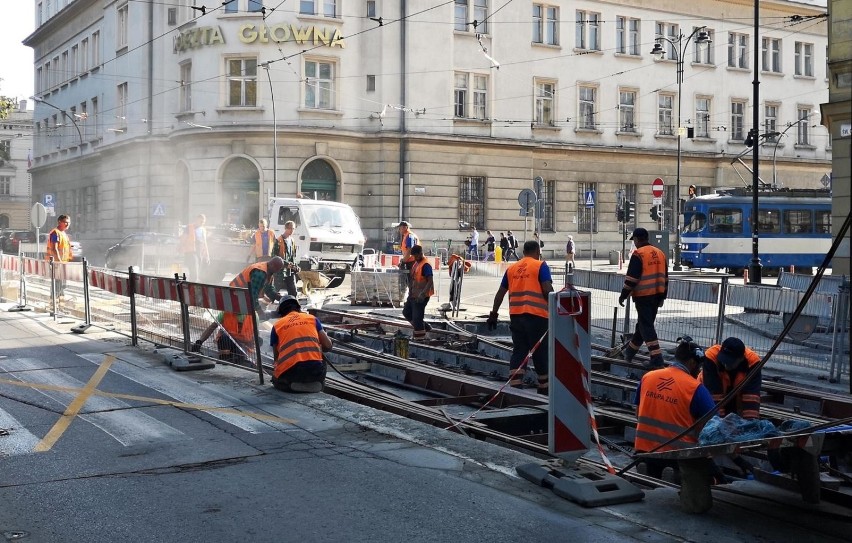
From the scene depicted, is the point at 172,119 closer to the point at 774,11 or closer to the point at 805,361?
the point at 774,11

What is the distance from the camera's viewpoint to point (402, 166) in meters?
40.7

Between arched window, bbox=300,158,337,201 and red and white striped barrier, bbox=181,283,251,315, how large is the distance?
2819 centimetres

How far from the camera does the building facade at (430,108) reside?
39.8 m

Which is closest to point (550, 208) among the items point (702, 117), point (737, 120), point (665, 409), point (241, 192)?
point (702, 117)

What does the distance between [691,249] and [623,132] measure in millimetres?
10762

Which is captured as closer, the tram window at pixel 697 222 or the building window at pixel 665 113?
the tram window at pixel 697 222

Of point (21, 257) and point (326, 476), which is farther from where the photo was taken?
point (21, 257)

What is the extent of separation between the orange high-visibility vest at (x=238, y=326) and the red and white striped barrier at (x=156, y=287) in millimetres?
989

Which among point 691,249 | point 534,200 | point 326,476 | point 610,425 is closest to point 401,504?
point 326,476

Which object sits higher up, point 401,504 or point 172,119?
point 172,119

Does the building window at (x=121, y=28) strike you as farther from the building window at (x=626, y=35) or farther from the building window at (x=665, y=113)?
the building window at (x=665, y=113)

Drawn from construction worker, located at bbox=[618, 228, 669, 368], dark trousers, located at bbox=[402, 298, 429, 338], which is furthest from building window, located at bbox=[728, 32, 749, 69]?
construction worker, located at bbox=[618, 228, 669, 368]

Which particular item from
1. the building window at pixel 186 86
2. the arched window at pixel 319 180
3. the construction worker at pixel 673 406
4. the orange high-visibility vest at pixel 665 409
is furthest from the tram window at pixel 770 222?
the orange high-visibility vest at pixel 665 409

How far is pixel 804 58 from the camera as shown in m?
51.3
